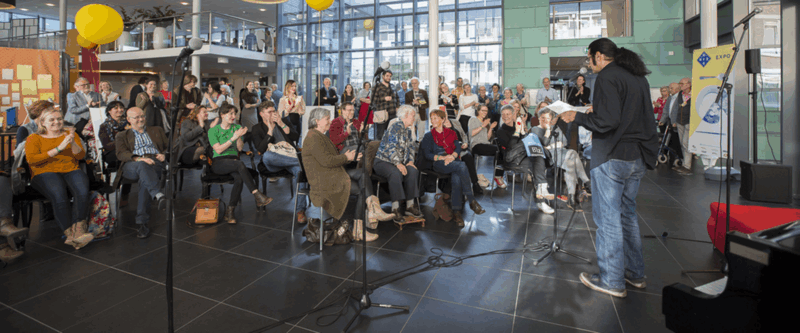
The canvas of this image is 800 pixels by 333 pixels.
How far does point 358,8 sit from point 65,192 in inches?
445

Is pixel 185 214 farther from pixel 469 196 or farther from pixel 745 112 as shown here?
pixel 745 112

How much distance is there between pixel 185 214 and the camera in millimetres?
4191

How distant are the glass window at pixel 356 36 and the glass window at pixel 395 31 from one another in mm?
376

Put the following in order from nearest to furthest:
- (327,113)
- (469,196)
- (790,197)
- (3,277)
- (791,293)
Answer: (791,293), (3,277), (327,113), (469,196), (790,197)

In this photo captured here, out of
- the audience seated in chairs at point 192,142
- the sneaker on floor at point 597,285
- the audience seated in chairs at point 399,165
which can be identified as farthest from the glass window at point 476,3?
the sneaker on floor at point 597,285

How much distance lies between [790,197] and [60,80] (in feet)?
35.3

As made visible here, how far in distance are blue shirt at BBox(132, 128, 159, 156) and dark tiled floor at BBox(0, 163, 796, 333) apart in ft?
2.17

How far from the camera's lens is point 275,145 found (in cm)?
434

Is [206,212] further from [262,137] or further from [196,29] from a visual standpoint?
[196,29]

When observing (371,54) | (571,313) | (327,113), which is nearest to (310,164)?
(327,113)

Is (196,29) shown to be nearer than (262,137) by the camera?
No

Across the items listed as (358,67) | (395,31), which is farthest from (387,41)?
(358,67)

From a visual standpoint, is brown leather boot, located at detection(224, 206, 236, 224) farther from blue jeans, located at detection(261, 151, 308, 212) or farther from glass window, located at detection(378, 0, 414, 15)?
glass window, located at detection(378, 0, 414, 15)

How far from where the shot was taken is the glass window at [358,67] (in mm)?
13109
